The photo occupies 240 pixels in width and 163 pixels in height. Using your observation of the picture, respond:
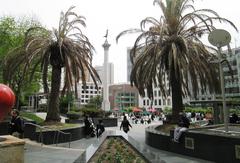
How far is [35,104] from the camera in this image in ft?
250

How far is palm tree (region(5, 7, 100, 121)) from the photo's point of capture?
1692 cm

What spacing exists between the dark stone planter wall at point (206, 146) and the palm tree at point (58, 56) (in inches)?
307

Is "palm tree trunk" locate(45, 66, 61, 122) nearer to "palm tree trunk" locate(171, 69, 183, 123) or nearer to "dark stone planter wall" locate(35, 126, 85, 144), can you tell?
"dark stone planter wall" locate(35, 126, 85, 144)

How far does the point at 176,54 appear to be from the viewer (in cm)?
1395

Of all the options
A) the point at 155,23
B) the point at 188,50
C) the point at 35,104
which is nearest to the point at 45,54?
the point at 155,23

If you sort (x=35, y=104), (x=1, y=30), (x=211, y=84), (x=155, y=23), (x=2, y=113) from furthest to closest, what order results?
(x=35, y=104)
(x=1, y=30)
(x=155, y=23)
(x=211, y=84)
(x=2, y=113)

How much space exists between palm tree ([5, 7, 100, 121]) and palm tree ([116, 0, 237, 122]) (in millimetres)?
3042

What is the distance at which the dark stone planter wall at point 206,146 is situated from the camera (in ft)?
28.5

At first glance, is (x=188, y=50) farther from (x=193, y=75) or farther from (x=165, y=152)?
(x=165, y=152)

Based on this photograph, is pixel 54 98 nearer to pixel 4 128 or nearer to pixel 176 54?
pixel 4 128

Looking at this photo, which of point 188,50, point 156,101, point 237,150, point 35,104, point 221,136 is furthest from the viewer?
point 156,101

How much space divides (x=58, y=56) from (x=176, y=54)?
325 inches

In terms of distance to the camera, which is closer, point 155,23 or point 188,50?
point 188,50

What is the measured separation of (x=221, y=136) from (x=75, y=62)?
1116 cm
